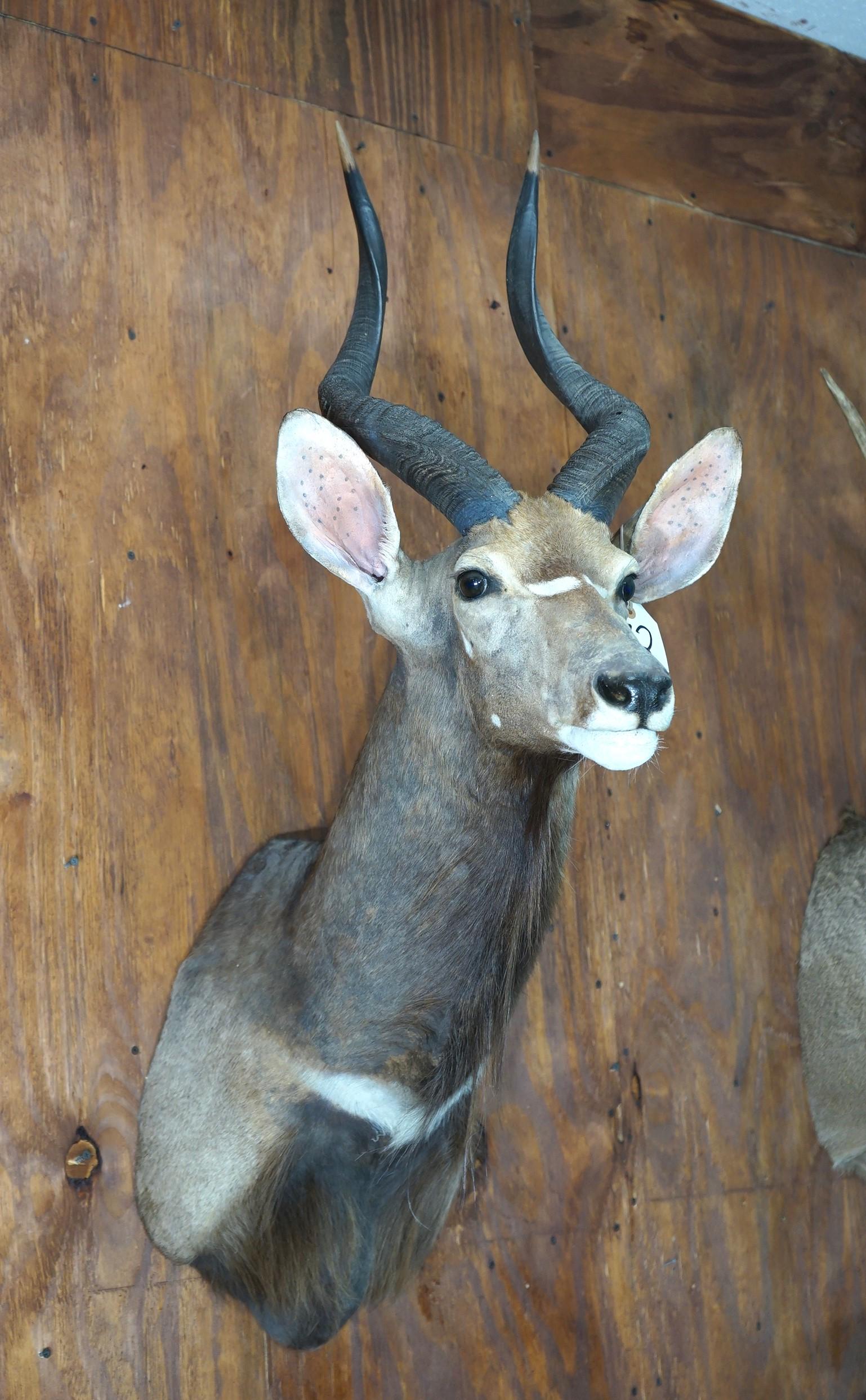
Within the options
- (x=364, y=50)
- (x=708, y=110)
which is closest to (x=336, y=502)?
(x=364, y=50)

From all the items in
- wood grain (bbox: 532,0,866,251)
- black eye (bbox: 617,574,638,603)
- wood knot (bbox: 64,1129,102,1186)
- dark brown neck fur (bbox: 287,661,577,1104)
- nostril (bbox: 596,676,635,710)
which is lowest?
wood knot (bbox: 64,1129,102,1186)

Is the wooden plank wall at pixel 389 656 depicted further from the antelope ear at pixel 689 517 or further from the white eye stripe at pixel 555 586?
the white eye stripe at pixel 555 586

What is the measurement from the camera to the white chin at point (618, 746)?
218 cm

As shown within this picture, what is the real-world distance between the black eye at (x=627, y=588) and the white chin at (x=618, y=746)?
39 centimetres

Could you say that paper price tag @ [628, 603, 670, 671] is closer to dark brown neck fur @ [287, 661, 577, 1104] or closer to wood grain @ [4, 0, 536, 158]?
dark brown neck fur @ [287, 661, 577, 1104]

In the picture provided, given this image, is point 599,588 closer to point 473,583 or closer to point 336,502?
point 473,583

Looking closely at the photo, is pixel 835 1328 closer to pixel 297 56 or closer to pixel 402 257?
pixel 402 257

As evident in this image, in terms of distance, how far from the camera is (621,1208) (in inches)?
137

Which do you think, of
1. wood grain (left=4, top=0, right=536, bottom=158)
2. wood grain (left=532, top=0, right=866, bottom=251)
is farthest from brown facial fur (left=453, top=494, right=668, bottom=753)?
wood grain (left=532, top=0, right=866, bottom=251)

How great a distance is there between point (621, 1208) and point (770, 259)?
296 centimetres

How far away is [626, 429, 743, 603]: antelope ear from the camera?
282 cm

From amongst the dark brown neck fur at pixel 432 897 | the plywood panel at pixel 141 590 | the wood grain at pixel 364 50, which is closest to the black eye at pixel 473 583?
the dark brown neck fur at pixel 432 897

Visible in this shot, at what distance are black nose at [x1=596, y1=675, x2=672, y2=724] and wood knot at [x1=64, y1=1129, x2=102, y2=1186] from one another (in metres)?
1.53

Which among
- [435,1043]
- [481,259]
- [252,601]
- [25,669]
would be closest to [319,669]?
[252,601]
